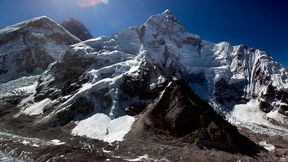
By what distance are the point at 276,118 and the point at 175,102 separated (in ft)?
320

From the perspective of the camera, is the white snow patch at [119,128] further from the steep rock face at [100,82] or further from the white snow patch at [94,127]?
the steep rock face at [100,82]

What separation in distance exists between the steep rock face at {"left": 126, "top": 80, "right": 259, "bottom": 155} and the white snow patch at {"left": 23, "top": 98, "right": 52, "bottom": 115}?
140ft

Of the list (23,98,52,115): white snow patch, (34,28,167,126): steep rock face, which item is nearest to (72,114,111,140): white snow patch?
(34,28,167,126): steep rock face

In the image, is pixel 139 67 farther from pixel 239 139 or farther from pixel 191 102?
pixel 239 139

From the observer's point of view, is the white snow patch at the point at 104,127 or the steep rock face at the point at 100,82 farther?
the steep rock face at the point at 100,82

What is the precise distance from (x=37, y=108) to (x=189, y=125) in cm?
6118

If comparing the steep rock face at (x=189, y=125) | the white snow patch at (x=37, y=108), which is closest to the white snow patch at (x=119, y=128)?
the steep rock face at (x=189, y=125)

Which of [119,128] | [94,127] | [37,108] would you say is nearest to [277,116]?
[119,128]

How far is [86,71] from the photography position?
15912cm

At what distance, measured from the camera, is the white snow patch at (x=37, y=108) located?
450 ft

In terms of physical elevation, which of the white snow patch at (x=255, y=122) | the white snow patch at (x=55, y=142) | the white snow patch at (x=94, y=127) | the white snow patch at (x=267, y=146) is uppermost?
the white snow patch at (x=94, y=127)

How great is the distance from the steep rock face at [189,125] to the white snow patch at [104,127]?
3136 mm

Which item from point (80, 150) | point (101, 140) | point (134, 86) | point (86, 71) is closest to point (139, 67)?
point (134, 86)

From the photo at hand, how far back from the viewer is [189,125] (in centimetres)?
10212
